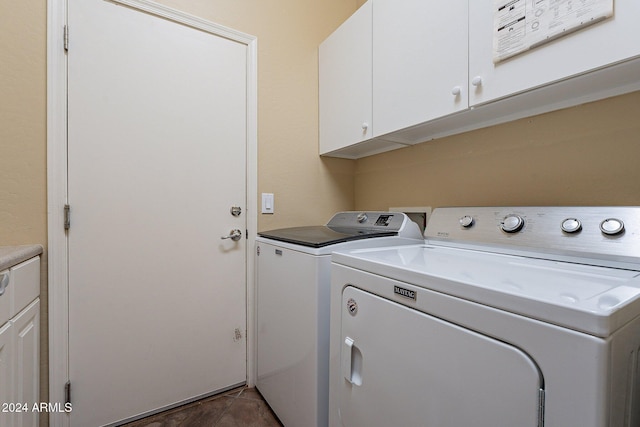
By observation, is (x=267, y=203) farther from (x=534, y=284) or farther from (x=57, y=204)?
(x=534, y=284)

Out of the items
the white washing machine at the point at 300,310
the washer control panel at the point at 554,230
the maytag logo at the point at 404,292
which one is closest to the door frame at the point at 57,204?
the white washing machine at the point at 300,310

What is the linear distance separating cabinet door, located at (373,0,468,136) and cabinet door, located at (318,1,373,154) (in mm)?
76

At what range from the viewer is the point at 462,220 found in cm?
127

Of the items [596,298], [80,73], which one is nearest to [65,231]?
[80,73]

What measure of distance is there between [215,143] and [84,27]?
77 centimetres

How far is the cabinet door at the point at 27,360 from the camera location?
998 mm

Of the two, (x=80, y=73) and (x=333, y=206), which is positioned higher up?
(x=80, y=73)

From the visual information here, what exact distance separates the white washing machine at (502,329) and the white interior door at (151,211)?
0.95 m

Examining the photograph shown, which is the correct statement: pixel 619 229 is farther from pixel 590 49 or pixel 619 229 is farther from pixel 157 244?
pixel 157 244

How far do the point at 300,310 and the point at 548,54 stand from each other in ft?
4.20

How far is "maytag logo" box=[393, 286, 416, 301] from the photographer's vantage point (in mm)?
728

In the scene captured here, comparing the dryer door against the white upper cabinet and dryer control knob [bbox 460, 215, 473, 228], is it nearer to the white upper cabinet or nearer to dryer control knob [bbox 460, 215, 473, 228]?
dryer control knob [bbox 460, 215, 473, 228]

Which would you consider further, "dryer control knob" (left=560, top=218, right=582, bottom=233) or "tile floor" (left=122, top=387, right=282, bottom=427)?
"tile floor" (left=122, top=387, right=282, bottom=427)

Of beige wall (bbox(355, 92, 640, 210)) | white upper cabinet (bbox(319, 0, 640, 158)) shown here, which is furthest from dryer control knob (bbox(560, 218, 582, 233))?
white upper cabinet (bbox(319, 0, 640, 158))
